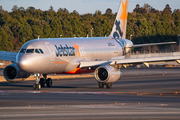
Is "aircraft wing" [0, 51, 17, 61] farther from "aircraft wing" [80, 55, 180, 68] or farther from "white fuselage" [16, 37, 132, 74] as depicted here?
"aircraft wing" [80, 55, 180, 68]

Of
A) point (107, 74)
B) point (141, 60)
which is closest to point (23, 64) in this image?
point (107, 74)

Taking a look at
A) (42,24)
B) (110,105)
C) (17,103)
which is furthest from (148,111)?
(42,24)

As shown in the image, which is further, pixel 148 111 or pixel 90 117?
pixel 148 111

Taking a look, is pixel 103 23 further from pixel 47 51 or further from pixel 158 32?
pixel 47 51

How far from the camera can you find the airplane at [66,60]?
3038cm

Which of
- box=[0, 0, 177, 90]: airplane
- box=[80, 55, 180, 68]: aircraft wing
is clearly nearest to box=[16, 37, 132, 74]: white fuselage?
box=[0, 0, 177, 90]: airplane

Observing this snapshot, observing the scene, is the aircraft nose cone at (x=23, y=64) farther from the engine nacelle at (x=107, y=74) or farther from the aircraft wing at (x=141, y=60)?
the aircraft wing at (x=141, y=60)

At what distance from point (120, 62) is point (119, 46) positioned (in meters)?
9.62

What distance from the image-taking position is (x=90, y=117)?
51.5ft

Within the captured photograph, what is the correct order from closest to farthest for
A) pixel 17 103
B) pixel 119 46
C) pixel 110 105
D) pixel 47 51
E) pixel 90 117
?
pixel 90 117
pixel 110 105
pixel 17 103
pixel 47 51
pixel 119 46

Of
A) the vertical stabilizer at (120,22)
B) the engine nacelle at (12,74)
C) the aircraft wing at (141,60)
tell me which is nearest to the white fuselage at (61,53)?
the aircraft wing at (141,60)

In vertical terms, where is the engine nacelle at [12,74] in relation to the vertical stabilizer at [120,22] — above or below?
below

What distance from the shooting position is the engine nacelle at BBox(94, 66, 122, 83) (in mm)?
30856

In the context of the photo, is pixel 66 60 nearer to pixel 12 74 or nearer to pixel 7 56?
pixel 12 74
